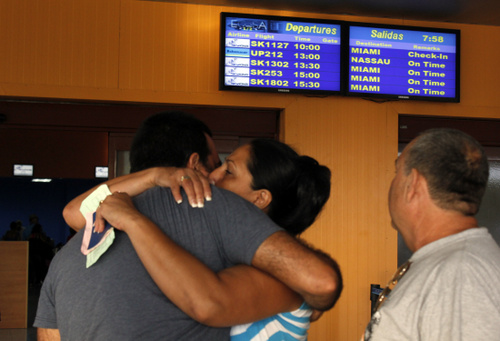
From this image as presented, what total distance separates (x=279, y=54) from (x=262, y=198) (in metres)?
2.91

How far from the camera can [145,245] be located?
125 centimetres

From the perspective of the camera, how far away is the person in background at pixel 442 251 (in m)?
1.22

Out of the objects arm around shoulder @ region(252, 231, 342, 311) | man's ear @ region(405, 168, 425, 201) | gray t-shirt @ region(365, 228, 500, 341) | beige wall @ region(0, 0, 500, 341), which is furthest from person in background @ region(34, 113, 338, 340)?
beige wall @ region(0, 0, 500, 341)

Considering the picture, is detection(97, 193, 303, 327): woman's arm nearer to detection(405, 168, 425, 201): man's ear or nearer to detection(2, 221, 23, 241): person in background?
detection(405, 168, 425, 201): man's ear

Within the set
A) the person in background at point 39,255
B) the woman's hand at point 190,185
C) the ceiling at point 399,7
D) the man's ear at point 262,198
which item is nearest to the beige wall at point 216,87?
the ceiling at point 399,7

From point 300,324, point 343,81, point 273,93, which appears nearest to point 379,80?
point 343,81

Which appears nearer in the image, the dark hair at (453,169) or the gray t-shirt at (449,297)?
the gray t-shirt at (449,297)

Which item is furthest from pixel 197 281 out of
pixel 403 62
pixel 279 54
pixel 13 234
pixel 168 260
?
pixel 13 234

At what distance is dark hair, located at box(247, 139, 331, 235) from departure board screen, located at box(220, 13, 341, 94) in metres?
2.67

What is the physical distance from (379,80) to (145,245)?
3.74 m

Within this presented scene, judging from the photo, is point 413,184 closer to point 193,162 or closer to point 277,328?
point 277,328

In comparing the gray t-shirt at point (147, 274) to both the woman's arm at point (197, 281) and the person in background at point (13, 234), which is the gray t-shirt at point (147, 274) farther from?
the person in background at point (13, 234)

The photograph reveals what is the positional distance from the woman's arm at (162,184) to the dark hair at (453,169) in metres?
0.55

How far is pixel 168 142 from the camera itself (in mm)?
1777
